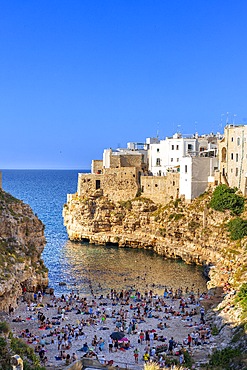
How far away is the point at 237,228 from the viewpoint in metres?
48.9

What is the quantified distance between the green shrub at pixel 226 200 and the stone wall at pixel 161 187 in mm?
8082

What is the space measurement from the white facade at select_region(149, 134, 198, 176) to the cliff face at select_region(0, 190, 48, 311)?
2808 cm

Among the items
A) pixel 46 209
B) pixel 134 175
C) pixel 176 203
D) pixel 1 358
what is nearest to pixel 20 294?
pixel 1 358

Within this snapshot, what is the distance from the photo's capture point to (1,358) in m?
18.9

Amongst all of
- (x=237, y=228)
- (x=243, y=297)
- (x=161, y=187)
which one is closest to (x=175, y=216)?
(x=161, y=187)

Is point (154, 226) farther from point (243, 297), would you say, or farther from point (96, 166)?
point (243, 297)

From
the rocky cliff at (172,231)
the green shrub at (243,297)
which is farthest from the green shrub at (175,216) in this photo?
the green shrub at (243,297)

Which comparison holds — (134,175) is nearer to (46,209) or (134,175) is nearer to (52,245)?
(52,245)

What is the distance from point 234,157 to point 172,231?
10.8 m

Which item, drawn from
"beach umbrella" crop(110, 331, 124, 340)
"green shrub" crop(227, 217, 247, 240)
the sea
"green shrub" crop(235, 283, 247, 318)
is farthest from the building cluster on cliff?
"beach umbrella" crop(110, 331, 124, 340)

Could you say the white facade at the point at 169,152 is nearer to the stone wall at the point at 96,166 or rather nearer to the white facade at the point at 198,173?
the stone wall at the point at 96,166

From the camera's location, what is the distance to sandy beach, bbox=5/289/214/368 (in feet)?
92.4

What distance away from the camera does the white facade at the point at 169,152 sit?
224ft

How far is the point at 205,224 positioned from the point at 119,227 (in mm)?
13630
